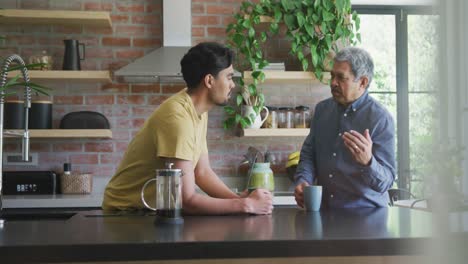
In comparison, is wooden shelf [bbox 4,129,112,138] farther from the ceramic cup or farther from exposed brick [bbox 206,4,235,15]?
the ceramic cup

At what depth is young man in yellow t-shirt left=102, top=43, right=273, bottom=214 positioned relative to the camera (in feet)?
6.33

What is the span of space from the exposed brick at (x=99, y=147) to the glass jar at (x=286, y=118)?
4.10 ft

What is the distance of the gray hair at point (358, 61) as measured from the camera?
102 inches

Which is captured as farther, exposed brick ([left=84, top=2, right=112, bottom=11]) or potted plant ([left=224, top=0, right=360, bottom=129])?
exposed brick ([left=84, top=2, right=112, bottom=11])

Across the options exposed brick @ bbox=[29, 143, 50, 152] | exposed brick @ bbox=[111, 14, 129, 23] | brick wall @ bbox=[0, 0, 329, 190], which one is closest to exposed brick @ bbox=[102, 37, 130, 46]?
brick wall @ bbox=[0, 0, 329, 190]

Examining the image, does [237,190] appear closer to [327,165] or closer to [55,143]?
[55,143]

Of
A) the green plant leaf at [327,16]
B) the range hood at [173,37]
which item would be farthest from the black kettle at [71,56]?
the green plant leaf at [327,16]

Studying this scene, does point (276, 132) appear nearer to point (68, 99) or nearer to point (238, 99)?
point (238, 99)

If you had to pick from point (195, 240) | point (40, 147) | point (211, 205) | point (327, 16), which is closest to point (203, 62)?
point (211, 205)

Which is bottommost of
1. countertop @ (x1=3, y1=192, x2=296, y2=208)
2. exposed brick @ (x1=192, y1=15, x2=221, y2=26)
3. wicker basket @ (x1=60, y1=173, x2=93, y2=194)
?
countertop @ (x1=3, y1=192, x2=296, y2=208)

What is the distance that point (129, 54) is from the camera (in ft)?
13.9

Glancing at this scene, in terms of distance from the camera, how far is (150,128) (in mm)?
2035

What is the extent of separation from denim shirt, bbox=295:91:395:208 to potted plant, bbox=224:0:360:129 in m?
1.29

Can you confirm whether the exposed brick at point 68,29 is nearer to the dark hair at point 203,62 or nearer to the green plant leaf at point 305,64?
the green plant leaf at point 305,64
